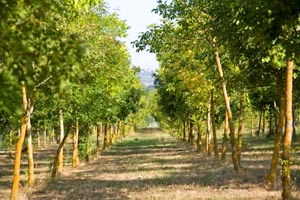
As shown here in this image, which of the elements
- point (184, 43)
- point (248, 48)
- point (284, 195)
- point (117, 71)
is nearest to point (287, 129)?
point (284, 195)

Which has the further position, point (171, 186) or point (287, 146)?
point (171, 186)

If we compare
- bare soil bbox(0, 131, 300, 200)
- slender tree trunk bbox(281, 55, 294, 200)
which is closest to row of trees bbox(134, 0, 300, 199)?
slender tree trunk bbox(281, 55, 294, 200)

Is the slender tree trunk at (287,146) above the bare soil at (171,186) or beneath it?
above

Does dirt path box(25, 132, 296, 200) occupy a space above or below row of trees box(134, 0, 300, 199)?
below

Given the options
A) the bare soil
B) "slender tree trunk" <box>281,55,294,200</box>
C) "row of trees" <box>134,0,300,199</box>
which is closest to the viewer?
"row of trees" <box>134,0,300,199</box>

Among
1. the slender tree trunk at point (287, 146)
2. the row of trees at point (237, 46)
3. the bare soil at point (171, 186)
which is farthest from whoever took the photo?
the bare soil at point (171, 186)

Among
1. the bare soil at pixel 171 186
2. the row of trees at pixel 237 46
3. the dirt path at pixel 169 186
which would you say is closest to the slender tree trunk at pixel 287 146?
the row of trees at pixel 237 46

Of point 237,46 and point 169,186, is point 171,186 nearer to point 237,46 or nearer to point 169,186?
point 169,186

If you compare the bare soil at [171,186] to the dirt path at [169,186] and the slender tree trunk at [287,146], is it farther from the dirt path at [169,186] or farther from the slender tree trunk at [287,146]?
the slender tree trunk at [287,146]

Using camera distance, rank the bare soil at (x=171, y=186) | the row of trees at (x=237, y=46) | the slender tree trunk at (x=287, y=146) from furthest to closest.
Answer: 1. the bare soil at (x=171, y=186)
2. the slender tree trunk at (x=287, y=146)
3. the row of trees at (x=237, y=46)

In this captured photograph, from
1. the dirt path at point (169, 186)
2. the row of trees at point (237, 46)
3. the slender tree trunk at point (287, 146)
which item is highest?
the row of trees at point (237, 46)

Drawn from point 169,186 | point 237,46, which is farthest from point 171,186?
point 237,46

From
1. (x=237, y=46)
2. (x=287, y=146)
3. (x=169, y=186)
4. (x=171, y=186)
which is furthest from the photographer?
(x=169, y=186)

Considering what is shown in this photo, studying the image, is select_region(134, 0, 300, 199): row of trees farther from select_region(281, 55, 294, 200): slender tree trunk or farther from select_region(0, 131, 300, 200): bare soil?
select_region(0, 131, 300, 200): bare soil
